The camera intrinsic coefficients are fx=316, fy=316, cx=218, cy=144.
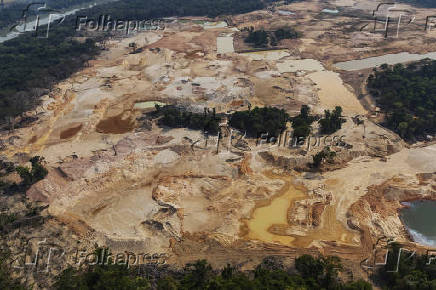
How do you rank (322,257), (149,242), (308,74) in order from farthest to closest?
(308,74) < (149,242) < (322,257)

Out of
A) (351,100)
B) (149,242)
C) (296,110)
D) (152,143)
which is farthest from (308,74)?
(149,242)

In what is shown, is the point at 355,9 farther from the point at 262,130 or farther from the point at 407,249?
the point at 407,249

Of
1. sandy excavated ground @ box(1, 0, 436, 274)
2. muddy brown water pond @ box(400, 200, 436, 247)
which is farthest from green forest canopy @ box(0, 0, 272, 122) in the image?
muddy brown water pond @ box(400, 200, 436, 247)

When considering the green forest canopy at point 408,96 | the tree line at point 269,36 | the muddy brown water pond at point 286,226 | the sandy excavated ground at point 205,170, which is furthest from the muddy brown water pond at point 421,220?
the tree line at point 269,36


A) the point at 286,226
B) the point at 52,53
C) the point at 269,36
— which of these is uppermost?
the point at 269,36

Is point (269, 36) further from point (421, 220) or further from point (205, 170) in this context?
point (421, 220)

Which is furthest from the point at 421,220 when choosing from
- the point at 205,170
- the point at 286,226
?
the point at 205,170

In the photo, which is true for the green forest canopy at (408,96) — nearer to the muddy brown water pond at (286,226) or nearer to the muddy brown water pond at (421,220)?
the muddy brown water pond at (421,220)

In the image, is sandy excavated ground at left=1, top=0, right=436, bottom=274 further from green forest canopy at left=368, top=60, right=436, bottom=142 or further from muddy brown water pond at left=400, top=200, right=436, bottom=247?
green forest canopy at left=368, top=60, right=436, bottom=142
